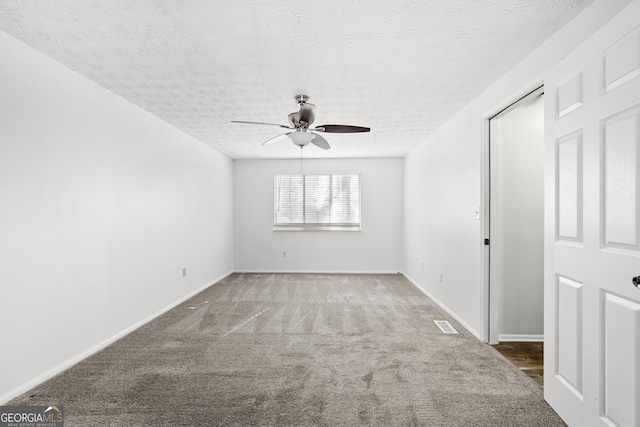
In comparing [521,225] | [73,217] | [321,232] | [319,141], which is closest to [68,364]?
[73,217]

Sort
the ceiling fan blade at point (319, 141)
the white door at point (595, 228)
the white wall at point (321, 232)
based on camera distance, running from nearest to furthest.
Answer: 1. the white door at point (595, 228)
2. the ceiling fan blade at point (319, 141)
3. the white wall at point (321, 232)

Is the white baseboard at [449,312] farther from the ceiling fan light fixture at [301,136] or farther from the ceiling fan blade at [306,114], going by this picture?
the ceiling fan blade at [306,114]

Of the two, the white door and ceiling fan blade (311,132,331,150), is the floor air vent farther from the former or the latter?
ceiling fan blade (311,132,331,150)

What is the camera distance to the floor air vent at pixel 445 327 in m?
3.31

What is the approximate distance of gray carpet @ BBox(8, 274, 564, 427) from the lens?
6.32 feet

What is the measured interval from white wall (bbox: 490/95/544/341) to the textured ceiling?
595 millimetres

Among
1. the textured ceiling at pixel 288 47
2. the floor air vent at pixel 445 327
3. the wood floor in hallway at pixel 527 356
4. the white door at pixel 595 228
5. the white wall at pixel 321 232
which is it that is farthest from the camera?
the white wall at pixel 321 232

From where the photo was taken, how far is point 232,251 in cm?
675

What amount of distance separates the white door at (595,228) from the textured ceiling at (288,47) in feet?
1.69

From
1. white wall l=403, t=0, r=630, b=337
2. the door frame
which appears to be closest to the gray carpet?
the door frame

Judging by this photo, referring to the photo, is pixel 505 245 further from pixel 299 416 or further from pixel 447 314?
pixel 299 416

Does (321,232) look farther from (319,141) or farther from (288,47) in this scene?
(288,47)

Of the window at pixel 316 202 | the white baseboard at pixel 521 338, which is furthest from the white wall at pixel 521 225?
the window at pixel 316 202

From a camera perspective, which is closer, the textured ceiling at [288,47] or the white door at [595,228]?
the white door at [595,228]
